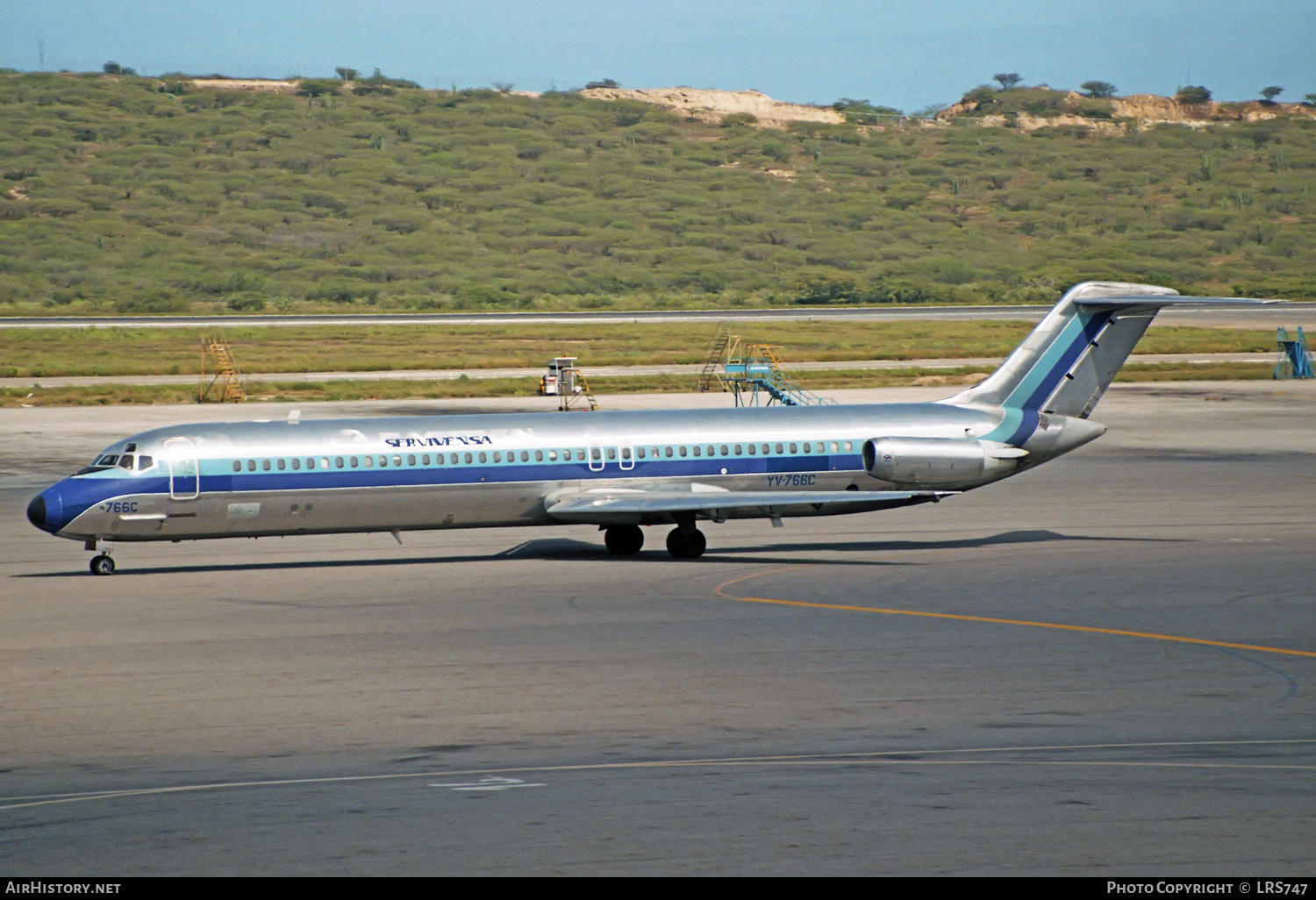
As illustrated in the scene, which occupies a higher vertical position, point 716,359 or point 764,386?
point 716,359

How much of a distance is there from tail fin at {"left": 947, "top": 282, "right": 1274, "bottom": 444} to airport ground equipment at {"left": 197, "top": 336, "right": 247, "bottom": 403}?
40.6 meters

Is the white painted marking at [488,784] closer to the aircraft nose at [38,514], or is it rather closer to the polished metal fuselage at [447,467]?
the polished metal fuselage at [447,467]

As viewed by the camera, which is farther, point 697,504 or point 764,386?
point 764,386

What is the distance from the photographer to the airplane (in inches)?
1150

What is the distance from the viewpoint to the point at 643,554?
31.5m

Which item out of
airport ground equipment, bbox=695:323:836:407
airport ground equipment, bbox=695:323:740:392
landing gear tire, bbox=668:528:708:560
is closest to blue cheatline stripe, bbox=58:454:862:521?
landing gear tire, bbox=668:528:708:560

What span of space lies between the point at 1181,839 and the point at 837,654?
9148 millimetres

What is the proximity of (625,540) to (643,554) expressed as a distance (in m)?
0.53

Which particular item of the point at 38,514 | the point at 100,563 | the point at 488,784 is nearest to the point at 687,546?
the point at 100,563

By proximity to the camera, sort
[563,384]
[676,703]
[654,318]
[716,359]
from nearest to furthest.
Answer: [676,703]
[563,384]
[716,359]
[654,318]

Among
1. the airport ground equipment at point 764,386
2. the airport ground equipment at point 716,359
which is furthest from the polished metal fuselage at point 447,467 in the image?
the airport ground equipment at point 716,359

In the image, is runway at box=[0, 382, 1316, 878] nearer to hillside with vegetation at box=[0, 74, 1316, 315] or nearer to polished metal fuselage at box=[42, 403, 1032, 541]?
polished metal fuselage at box=[42, 403, 1032, 541]

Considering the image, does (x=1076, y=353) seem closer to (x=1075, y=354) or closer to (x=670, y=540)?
(x=1075, y=354)

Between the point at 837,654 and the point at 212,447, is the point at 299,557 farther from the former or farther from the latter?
the point at 837,654
